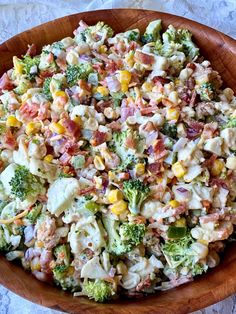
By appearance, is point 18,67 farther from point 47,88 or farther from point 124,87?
point 124,87

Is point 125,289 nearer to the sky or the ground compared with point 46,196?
nearer to the ground

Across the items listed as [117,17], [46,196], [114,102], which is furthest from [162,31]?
[46,196]

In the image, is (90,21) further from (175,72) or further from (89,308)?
(89,308)

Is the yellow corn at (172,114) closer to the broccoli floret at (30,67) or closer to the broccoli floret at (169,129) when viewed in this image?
the broccoli floret at (169,129)

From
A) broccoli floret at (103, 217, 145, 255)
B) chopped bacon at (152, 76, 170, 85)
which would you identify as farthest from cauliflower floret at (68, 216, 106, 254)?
chopped bacon at (152, 76, 170, 85)

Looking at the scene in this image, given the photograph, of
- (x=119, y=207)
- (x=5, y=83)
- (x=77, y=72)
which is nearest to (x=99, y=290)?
(x=119, y=207)

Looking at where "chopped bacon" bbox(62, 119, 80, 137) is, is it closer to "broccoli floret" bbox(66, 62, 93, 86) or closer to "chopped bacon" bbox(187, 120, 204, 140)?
"broccoli floret" bbox(66, 62, 93, 86)
